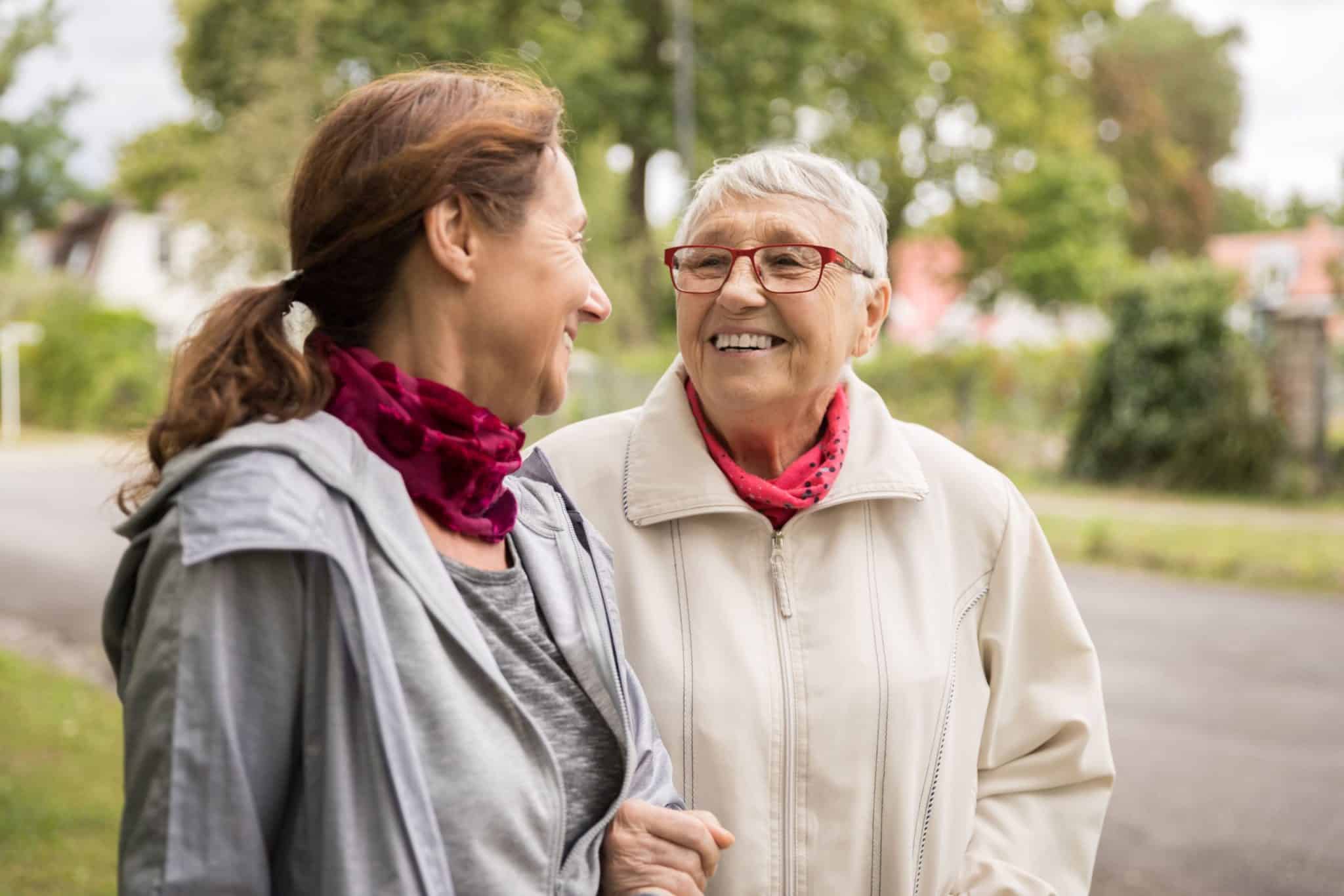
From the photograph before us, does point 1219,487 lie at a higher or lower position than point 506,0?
lower

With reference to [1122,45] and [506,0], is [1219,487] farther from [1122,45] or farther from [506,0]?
[1122,45]

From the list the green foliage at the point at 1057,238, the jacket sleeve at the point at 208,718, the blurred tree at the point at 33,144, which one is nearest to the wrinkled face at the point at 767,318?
the jacket sleeve at the point at 208,718

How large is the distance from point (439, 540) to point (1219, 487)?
631 inches

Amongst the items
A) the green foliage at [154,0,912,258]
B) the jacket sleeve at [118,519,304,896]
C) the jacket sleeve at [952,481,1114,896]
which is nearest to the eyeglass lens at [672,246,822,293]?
the jacket sleeve at [952,481,1114,896]

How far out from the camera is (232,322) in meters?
1.59

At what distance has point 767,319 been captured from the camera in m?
2.48

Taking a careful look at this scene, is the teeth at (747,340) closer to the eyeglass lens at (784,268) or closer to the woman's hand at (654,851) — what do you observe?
the eyeglass lens at (784,268)

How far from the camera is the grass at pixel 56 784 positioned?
4.95m

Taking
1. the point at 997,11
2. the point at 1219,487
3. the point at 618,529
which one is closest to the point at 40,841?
the point at 618,529

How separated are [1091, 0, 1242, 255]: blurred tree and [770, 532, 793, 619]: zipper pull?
39812mm

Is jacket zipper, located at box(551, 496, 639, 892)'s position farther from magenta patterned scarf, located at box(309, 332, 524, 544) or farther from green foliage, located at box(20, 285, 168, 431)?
green foliage, located at box(20, 285, 168, 431)

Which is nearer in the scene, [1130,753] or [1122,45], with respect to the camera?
[1130,753]

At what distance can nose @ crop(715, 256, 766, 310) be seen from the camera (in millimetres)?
2449

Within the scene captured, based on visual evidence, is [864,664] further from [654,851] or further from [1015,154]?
[1015,154]
